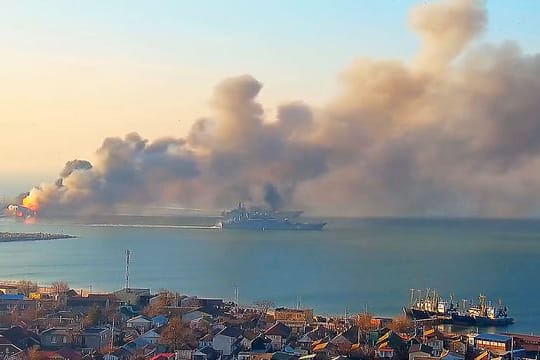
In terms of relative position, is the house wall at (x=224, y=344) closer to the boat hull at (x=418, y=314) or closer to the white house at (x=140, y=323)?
the white house at (x=140, y=323)

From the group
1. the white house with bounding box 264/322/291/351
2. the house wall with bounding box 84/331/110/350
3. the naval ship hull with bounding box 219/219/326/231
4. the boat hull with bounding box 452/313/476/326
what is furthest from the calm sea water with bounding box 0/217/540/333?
the naval ship hull with bounding box 219/219/326/231

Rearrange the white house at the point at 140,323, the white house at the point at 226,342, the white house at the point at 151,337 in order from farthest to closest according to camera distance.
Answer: the white house at the point at 140,323 → the white house at the point at 151,337 → the white house at the point at 226,342

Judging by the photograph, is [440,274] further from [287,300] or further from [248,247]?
[248,247]

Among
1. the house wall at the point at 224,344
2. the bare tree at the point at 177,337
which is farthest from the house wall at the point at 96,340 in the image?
the house wall at the point at 224,344

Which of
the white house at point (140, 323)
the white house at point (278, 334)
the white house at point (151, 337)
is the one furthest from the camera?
the white house at point (140, 323)

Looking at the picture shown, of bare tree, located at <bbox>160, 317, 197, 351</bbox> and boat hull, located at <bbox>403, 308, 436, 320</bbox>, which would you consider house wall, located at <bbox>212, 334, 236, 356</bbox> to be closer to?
bare tree, located at <bbox>160, 317, 197, 351</bbox>

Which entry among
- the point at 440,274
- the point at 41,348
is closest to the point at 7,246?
the point at 440,274

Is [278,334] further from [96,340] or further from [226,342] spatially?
[96,340]

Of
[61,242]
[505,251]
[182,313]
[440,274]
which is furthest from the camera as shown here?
[61,242]
